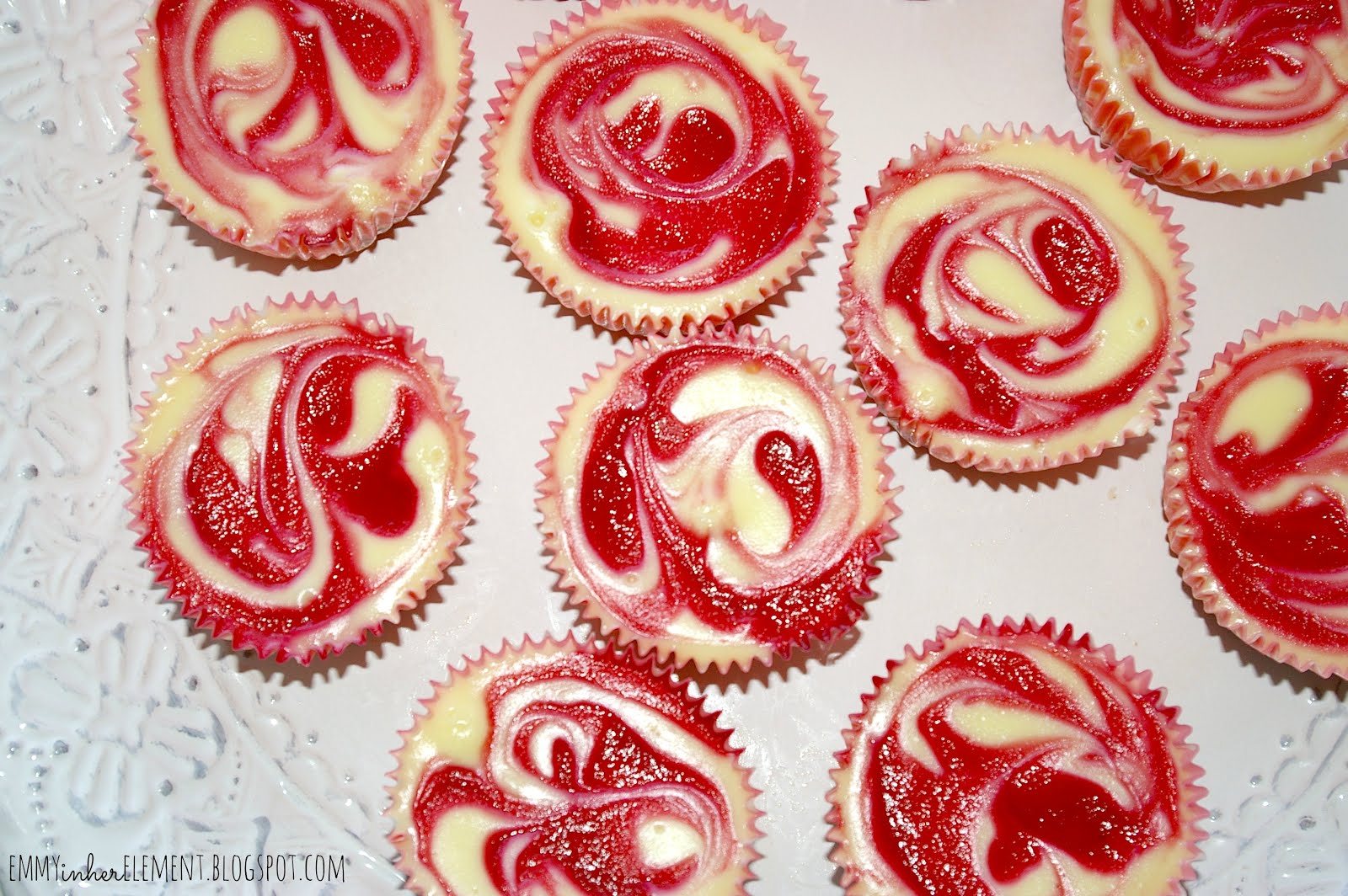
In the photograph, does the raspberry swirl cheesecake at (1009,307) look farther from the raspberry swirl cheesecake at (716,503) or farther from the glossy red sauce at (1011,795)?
the glossy red sauce at (1011,795)

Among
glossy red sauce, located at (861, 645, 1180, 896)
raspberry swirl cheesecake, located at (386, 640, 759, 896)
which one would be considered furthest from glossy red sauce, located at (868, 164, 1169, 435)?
raspberry swirl cheesecake, located at (386, 640, 759, 896)

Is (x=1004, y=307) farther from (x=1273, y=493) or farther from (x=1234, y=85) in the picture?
(x=1234, y=85)

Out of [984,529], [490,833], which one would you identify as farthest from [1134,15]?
[490,833]

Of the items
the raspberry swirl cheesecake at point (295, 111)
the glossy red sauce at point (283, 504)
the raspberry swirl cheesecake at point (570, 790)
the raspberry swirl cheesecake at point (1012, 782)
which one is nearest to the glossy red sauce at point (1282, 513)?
the raspberry swirl cheesecake at point (1012, 782)

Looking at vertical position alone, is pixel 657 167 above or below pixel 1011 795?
above

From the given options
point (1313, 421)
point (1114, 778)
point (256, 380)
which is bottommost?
point (1114, 778)

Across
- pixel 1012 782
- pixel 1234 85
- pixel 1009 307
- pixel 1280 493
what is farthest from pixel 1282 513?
pixel 1234 85

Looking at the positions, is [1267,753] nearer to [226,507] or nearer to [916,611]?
[916,611]
